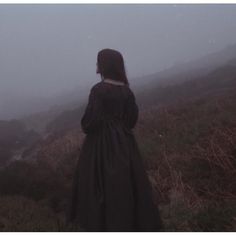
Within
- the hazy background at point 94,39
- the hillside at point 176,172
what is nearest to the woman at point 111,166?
the hillside at point 176,172

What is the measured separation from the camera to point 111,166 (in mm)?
5305

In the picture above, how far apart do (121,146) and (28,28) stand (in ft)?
441

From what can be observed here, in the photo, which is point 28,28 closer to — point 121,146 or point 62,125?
point 62,125

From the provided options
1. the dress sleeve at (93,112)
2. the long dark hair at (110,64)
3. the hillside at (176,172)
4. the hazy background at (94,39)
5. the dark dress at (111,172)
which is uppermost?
the long dark hair at (110,64)

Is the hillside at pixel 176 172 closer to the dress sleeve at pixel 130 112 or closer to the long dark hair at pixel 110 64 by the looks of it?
the dress sleeve at pixel 130 112

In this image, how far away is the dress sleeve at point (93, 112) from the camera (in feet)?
17.4

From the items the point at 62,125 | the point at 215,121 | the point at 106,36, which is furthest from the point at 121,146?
the point at 106,36

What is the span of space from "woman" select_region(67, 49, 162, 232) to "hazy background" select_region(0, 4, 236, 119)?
77542mm

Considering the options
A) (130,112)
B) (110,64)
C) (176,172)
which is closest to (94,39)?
(176,172)

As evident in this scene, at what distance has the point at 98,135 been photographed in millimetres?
5500

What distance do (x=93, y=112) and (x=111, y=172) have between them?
69 cm

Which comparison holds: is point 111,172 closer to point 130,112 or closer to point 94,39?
point 130,112

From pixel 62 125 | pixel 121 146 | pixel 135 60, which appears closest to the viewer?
pixel 121 146

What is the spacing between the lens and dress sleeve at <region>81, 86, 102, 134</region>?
17.4 ft
